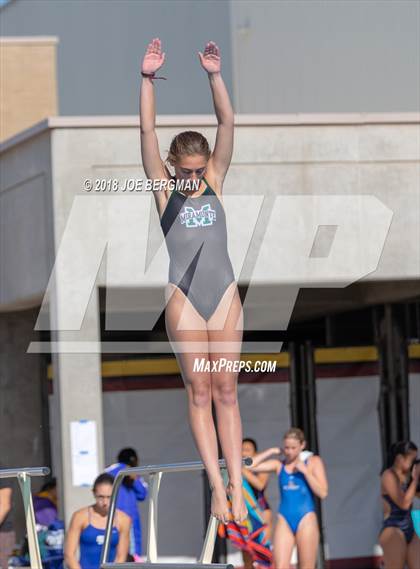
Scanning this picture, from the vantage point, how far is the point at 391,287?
49.1 ft

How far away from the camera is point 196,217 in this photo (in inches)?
222

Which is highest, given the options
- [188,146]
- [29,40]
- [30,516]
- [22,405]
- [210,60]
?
[29,40]

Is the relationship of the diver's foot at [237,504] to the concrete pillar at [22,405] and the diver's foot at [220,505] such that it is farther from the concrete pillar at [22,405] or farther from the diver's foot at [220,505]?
the concrete pillar at [22,405]

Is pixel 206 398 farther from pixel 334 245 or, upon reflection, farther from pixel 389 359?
pixel 389 359

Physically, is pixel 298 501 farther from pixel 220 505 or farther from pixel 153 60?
pixel 153 60

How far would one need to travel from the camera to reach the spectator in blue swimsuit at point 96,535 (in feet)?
35.4

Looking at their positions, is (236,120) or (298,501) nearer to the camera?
(298,501)

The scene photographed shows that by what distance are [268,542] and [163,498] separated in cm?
192

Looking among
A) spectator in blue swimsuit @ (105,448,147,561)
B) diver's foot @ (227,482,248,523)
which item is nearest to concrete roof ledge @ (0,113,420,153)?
spectator in blue swimsuit @ (105,448,147,561)

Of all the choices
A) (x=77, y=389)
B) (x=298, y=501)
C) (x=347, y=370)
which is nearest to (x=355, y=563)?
(x=347, y=370)

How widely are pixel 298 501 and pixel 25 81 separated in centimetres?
712

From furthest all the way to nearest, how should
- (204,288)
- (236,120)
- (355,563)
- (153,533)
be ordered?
1. (355,563)
2. (236,120)
3. (153,533)
4. (204,288)

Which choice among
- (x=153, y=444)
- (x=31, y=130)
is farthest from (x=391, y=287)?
(x=31, y=130)


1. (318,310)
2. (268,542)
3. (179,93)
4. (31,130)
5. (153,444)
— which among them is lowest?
(268,542)
